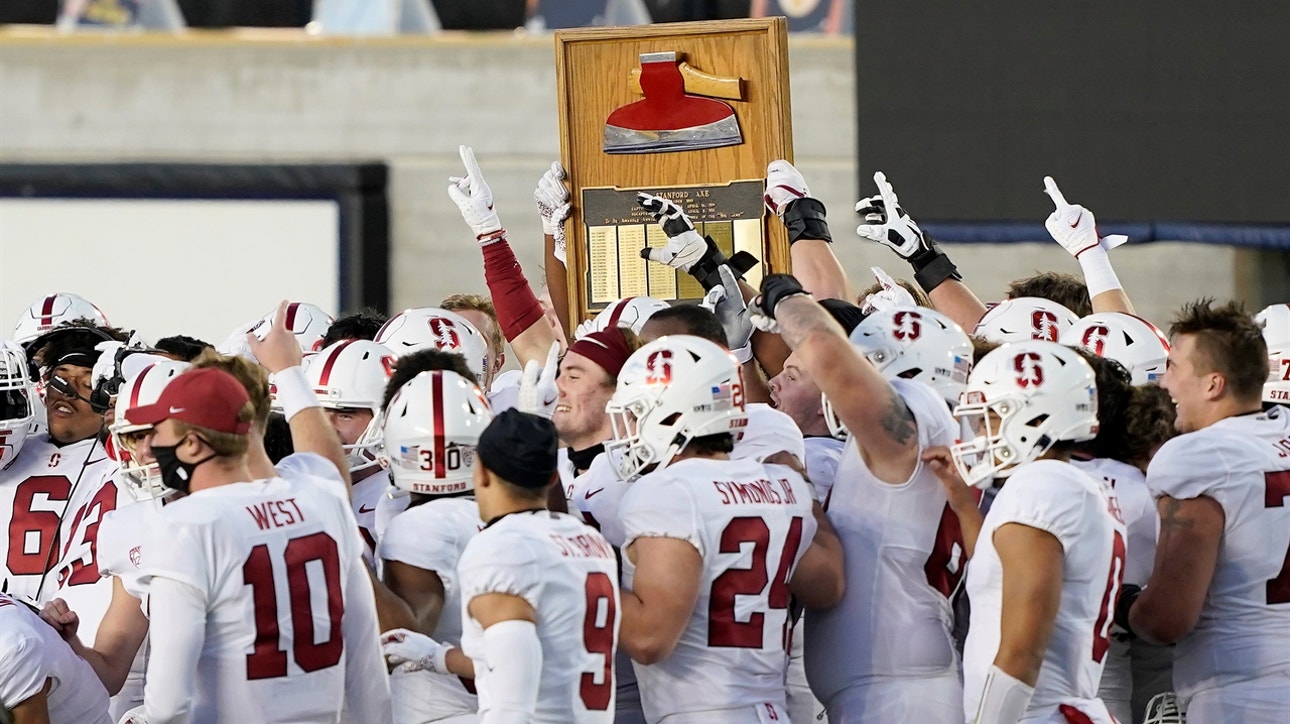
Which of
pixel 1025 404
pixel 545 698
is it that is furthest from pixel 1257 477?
pixel 545 698

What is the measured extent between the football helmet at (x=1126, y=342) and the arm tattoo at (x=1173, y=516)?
1.07 meters

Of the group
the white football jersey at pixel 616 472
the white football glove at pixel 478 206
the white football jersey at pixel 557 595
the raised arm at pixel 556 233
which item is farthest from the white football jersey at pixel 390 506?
the raised arm at pixel 556 233

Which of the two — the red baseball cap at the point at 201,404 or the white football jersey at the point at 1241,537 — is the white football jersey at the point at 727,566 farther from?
the white football jersey at the point at 1241,537

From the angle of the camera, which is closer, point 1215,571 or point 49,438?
point 1215,571

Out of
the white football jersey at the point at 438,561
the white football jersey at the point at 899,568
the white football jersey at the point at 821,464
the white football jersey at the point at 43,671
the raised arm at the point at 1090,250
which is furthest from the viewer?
the raised arm at the point at 1090,250

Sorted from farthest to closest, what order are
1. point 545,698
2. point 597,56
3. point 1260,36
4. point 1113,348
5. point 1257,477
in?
point 1260,36
point 597,56
point 1113,348
point 1257,477
point 545,698

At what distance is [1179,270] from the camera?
1265cm

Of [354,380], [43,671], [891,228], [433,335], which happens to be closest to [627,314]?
[433,335]

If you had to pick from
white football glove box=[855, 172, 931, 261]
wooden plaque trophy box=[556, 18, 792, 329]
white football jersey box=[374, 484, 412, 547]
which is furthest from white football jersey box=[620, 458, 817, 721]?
wooden plaque trophy box=[556, 18, 792, 329]

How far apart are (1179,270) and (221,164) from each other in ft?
24.0

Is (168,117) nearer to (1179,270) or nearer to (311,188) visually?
(311,188)

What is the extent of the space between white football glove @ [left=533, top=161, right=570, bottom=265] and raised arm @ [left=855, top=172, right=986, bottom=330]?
123cm

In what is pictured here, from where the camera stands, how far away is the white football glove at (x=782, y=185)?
653 centimetres

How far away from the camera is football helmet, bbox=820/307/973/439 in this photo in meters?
5.18
